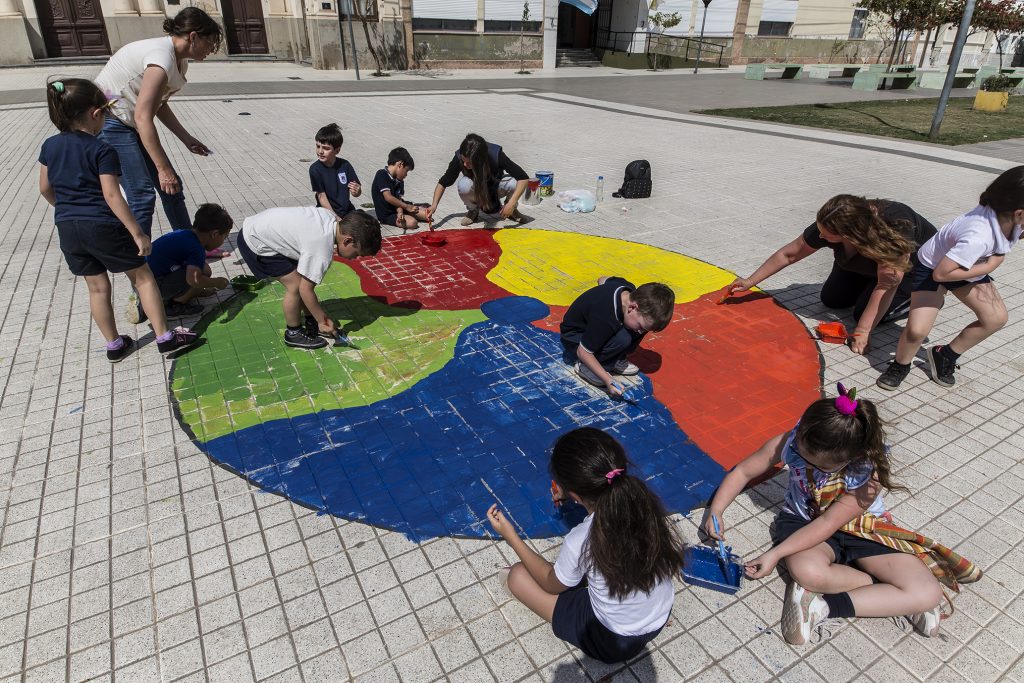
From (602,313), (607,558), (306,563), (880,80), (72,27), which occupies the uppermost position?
(72,27)

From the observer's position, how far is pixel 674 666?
2412 mm

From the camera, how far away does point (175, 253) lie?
16.1 ft

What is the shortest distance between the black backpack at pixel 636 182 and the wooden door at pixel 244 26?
2518 cm

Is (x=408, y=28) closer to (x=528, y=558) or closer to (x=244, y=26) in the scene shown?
(x=244, y=26)

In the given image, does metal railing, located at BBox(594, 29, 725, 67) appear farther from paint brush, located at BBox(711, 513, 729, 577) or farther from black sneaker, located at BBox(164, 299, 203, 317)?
paint brush, located at BBox(711, 513, 729, 577)

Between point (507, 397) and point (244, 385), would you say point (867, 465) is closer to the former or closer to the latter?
point (507, 397)

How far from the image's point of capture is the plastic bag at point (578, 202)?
8.09 metres

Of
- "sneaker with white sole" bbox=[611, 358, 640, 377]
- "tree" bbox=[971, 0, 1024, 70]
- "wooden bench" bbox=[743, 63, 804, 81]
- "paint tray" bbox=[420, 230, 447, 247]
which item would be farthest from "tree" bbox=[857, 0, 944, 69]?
"sneaker with white sole" bbox=[611, 358, 640, 377]

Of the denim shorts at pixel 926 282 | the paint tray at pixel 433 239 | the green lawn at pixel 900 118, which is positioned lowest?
the paint tray at pixel 433 239

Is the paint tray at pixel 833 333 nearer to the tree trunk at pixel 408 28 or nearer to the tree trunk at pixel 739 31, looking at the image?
the tree trunk at pixel 408 28

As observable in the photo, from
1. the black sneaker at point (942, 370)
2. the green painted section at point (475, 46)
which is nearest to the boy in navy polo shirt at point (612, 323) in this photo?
the black sneaker at point (942, 370)

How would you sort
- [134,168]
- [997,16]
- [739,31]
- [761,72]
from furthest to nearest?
[739,31] → [761,72] → [997,16] → [134,168]

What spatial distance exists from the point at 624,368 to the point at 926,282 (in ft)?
7.14

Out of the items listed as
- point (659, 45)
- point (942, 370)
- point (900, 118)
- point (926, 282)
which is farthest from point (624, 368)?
point (659, 45)
